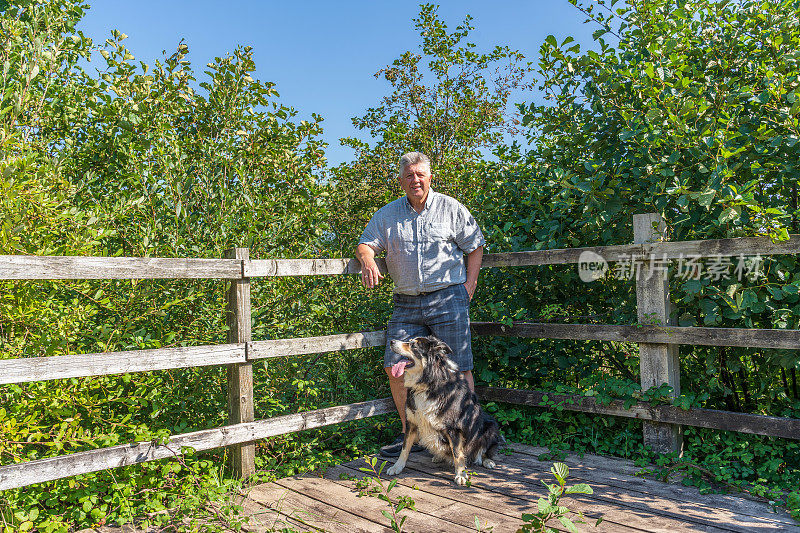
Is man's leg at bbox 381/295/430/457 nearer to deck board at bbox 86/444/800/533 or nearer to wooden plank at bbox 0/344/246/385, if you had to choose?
deck board at bbox 86/444/800/533

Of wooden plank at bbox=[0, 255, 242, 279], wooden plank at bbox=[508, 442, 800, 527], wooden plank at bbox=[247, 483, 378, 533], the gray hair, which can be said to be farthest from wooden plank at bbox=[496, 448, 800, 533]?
wooden plank at bbox=[0, 255, 242, 279]

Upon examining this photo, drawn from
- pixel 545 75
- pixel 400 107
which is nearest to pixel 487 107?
pixel 400 107

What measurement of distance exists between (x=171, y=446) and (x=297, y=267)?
1.40 meters

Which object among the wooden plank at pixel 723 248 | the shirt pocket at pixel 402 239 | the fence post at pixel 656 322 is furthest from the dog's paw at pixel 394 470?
the wooden plank at pixel 723 248

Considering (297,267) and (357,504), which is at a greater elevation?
(297,267)

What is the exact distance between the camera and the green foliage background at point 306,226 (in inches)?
133

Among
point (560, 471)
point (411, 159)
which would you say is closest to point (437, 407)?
point (560, 471)

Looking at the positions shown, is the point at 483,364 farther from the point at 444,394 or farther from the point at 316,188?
the point at 316,188

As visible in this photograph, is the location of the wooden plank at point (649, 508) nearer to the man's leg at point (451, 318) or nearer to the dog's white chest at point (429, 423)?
the dog's white chest at point (429, 423)

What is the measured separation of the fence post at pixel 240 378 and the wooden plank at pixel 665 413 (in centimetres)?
216

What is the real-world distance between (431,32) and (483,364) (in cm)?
604

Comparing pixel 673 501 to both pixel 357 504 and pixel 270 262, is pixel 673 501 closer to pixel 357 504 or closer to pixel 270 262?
pixel 357 504

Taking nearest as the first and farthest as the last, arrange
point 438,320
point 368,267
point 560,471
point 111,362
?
point 560,471 → point 111,362 → point 368,267 → point 438,320

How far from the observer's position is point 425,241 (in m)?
4.30
